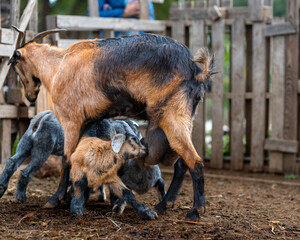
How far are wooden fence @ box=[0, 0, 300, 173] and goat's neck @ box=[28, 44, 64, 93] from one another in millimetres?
2203

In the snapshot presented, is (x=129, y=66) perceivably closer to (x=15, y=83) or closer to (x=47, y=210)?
(x=47, y=210)

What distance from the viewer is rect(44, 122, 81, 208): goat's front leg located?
15.1 feet

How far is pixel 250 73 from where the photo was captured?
26.5 feet

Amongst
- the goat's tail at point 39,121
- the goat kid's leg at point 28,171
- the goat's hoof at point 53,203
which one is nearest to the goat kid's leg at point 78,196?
the goat's hoof at point 53,203

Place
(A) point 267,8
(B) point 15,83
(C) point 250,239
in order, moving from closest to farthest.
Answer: (C) point 250,239
(B) point 15,83
(A) point 267,8

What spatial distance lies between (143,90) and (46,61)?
1366 mm

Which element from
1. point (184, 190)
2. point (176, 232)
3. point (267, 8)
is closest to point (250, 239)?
point (176, 232)

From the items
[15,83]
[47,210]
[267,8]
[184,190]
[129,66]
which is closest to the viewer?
[129,66]

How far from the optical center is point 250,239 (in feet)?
12.3

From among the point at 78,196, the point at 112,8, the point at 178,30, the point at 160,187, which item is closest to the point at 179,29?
the point at 178,30

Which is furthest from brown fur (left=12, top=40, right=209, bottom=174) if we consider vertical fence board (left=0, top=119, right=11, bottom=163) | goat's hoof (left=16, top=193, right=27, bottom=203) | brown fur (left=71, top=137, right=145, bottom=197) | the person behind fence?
the person behind fence

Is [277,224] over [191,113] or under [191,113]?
under

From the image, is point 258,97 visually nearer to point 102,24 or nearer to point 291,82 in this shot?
point 291,82

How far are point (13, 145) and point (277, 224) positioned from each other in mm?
4318
